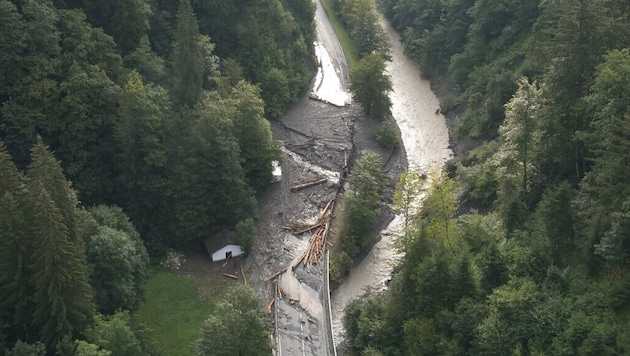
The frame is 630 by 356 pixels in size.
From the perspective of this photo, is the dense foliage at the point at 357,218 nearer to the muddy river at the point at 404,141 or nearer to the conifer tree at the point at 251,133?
the muddy river at the point at 404,141

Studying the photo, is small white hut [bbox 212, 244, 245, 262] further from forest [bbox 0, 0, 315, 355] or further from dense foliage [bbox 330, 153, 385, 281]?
dense foliage [bbox 330, 153, 385, 281]

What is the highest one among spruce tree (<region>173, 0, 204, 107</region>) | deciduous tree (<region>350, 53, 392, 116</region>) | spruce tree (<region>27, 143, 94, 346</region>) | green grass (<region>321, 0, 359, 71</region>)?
green grass (<region>321, 0, 359, 71</region>)

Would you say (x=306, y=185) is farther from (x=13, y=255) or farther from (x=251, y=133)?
(x=13, y=255)

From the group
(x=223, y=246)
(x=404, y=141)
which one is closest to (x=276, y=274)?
(x=223, y=246)

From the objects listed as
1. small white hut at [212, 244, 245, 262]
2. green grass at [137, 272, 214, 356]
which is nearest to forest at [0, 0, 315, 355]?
small white hut at [212, 244, 245, 262]

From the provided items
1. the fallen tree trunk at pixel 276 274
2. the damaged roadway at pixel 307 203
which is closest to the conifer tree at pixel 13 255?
the damaged roadway at pixel 307 203

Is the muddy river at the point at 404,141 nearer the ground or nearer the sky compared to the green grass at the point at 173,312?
nearer the sky

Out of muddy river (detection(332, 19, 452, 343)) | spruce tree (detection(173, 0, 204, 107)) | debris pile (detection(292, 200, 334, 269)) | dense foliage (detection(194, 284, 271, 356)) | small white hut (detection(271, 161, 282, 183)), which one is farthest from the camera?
small white hut (detection(271, 161, 282, 183))
